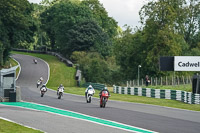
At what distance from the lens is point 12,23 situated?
70.6 m

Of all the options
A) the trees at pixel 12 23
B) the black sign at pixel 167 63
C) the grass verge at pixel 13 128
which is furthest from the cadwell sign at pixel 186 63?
the trees at pixel 12 23

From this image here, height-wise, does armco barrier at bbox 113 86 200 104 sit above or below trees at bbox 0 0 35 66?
below

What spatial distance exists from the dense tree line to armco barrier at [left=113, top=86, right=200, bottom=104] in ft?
56.5

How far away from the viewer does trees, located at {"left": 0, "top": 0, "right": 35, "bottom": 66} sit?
68688mm

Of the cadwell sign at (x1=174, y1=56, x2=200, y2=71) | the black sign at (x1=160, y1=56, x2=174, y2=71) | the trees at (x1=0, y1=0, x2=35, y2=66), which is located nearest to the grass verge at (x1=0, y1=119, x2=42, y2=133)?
the black sign at (x1=160, y1=56, x2=174, y2=71)

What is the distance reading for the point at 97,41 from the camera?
313 feet

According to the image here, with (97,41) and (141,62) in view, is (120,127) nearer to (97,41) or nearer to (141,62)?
(141,62)

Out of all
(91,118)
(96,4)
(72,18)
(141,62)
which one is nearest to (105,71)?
(141,62)

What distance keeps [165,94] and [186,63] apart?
3867 millimetres

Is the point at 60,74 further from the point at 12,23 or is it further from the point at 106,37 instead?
the point at 106,37

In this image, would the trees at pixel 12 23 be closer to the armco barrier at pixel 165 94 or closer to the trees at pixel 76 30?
the trees at pixel 76 30

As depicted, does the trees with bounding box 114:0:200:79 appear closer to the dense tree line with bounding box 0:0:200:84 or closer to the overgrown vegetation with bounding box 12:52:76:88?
the dense tree line with bounding box 0:0:200:84

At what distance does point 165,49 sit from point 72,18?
107ft

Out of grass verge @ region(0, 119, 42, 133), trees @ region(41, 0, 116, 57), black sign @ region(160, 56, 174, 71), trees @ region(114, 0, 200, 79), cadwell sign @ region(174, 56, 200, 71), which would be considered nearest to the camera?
grass verge @ region(0, 119, 42, 133)
